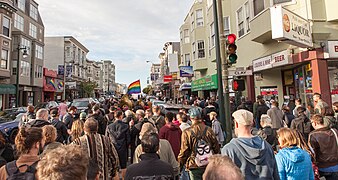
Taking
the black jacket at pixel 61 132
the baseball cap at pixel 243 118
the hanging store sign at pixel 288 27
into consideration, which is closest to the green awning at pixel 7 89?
the black jacket at pixel 61 132

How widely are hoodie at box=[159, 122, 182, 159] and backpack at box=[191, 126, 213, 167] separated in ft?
4.16

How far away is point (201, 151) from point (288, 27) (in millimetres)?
7612

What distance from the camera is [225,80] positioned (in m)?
6.82

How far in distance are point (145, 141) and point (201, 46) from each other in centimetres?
2349

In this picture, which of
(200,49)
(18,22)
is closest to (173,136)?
(200,49)

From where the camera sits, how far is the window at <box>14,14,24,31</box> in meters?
30.0

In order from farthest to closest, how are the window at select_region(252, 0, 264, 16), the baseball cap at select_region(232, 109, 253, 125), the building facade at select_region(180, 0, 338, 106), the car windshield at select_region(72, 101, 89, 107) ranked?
the car windshield at select_region(72, 101, 89, 107) < the window at select_region(252, 0, 264, 16) < the building facade at select_region(180, 0, 338, 106) < the baseball cap at select_region(232, 109, 253, 125)

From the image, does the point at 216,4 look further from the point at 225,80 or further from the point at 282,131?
the point at 282,131

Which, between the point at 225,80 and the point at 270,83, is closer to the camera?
the point at 225,80

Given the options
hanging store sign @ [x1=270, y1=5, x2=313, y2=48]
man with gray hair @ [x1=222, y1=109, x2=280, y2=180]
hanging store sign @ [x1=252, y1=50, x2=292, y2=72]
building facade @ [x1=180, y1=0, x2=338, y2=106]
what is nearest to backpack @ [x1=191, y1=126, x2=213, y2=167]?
man with gray hair @ [x1=222, y1=109, x2=280, y2=180]

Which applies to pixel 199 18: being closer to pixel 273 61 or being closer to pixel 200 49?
pixel 200 49

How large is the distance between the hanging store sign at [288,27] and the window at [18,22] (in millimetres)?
32948

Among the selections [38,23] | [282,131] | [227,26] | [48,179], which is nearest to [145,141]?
[48,179]

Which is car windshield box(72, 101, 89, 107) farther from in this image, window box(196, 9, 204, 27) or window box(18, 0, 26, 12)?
window box(18, 0, 26, 12)
